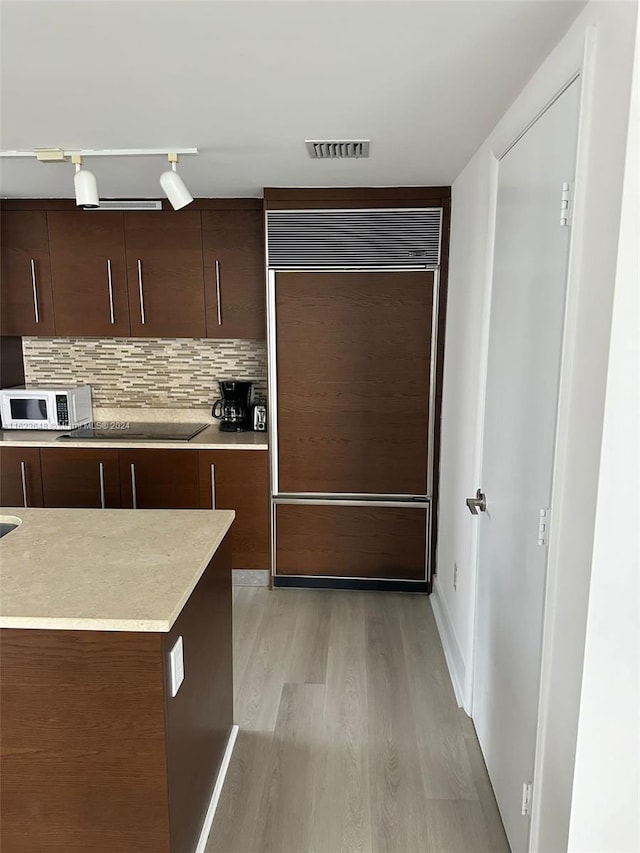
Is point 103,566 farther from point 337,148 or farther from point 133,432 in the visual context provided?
point 133,432

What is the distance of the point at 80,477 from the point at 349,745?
2.23 meters

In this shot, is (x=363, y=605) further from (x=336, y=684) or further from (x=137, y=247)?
(x=137, y=247)

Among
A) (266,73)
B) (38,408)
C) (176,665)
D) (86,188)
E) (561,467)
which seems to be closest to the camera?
(561,467)

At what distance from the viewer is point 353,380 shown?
344 cm

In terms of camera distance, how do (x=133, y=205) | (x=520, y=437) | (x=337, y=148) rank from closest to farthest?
(x=520, y=437) → (x=337, y=148) → (x=133, y=205)

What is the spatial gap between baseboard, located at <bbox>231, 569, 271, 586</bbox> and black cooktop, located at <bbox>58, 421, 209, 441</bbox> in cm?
87

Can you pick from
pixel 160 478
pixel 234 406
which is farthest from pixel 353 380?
pixel 160 478

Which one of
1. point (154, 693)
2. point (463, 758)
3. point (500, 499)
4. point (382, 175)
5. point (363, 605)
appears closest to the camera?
point (154, 693)

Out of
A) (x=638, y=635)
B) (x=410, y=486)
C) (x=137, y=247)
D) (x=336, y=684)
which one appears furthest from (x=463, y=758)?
(x=137, y=247)

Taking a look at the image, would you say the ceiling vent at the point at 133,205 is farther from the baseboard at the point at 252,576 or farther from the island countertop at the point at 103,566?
the baseboard at the point at 252,576

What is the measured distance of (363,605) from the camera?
3514 mm

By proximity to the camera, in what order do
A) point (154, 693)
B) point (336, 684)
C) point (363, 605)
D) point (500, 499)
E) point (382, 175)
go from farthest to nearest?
1. point (363, 605)
2. point (382, 175)
3. point (336, 684)
4. point (500, 499)
5. point (154, 693)

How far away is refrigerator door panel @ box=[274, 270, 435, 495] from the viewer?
336 cm

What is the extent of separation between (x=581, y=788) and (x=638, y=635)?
15.3 inches
